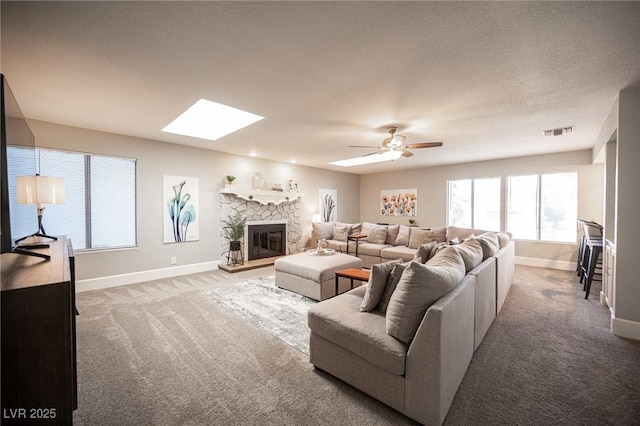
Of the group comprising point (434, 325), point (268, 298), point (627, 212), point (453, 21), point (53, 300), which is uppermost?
point (453, 21)

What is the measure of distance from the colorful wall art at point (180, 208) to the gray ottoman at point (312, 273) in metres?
2.16

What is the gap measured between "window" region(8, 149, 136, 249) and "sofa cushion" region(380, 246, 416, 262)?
4.79m

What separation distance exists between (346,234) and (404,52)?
200 inches

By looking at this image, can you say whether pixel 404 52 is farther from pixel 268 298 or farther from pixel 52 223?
pixel 52 223

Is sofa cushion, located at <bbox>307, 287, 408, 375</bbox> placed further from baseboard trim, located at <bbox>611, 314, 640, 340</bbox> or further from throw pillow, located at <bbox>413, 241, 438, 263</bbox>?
baseboard trim, located at <bbox>611, 314, 640, 340</bbox>

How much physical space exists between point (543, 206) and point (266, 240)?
21.2ft

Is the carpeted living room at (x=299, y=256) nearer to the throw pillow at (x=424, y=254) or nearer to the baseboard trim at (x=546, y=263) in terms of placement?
the throw pillow at (x=424, y=254)

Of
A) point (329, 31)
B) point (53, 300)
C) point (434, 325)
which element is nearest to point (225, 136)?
point (329, 31)

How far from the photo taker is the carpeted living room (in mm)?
1615

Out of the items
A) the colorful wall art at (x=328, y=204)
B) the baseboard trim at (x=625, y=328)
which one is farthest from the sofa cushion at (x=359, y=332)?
the colorful wall art at (x=328, y=204)

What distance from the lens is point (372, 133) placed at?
13.8 ft

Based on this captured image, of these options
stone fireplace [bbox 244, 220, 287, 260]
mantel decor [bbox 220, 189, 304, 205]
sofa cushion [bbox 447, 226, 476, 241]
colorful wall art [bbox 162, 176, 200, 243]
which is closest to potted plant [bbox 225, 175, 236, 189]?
mantel decor [bbox 220, 189, 304, 205]

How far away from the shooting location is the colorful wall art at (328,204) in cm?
797

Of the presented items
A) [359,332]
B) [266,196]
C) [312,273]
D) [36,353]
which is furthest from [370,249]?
[36,353]
